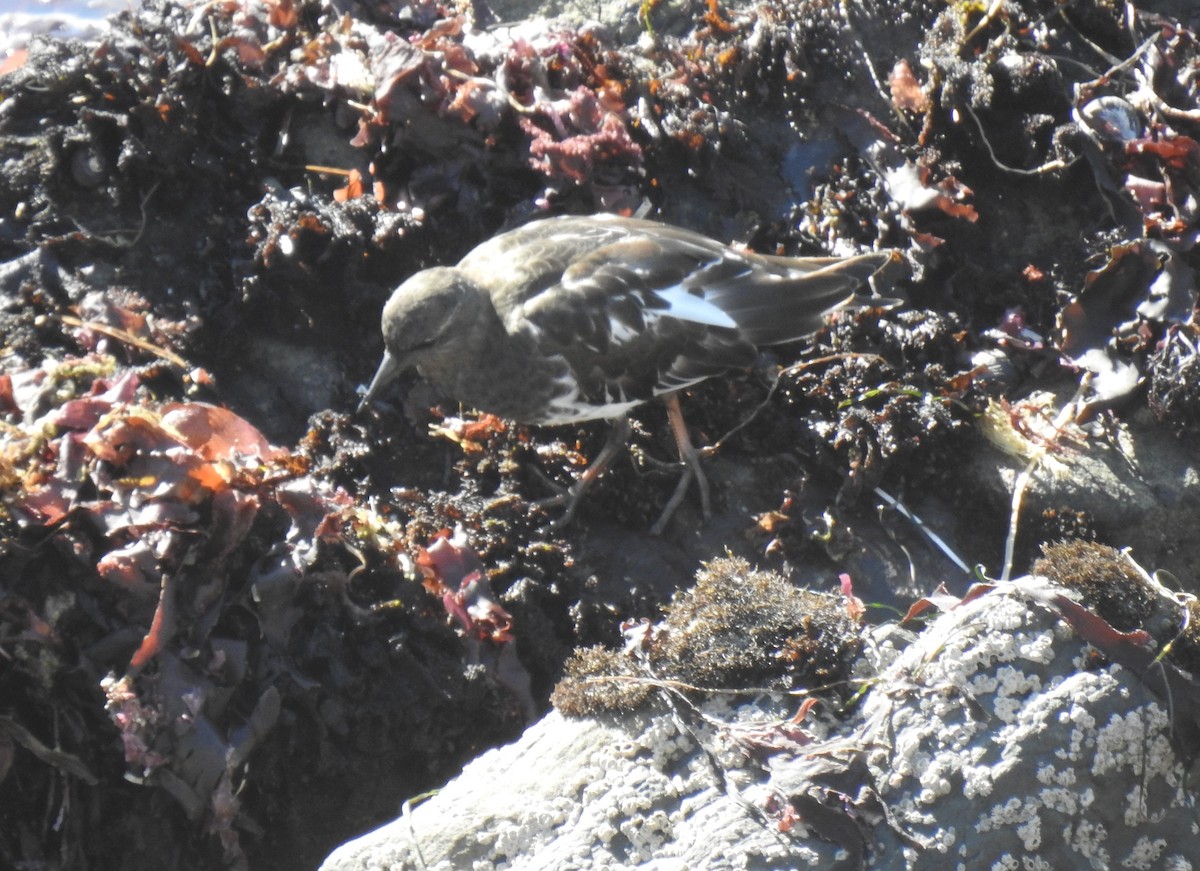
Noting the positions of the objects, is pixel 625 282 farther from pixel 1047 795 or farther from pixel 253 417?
pixel 1047 795

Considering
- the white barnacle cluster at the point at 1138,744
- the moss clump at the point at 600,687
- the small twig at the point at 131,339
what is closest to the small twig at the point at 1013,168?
the white barnacle cluster at the point at 1138,744

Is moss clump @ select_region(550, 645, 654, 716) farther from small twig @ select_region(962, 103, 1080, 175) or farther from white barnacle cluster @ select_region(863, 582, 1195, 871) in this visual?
small twig @ select_region(962, 103, 1080, 175)

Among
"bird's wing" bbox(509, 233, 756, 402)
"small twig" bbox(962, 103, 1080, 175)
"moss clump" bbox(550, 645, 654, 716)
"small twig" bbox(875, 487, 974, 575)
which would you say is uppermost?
"small twig" bbox(962, 103, 1080, 175)

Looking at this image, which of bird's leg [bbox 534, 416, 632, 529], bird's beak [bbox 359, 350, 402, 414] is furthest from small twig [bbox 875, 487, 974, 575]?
bird's beak [bbox 359, 350, 402, 414]

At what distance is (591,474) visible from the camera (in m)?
3.95

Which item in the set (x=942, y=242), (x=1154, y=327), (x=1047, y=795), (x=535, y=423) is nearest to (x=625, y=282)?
(x=535, y=423)

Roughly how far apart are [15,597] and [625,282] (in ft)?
6.81

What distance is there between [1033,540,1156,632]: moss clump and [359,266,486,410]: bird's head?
2.01m

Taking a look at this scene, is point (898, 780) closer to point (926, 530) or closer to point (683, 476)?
point (926, 530)

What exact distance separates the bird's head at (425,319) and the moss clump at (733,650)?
1342mm

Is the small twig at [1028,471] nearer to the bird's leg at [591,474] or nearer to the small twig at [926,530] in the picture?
the small twig at [926,530]

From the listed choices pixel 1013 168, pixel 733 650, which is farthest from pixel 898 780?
pixel 1013 168

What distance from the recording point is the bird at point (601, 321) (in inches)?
149

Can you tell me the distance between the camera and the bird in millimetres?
3779
